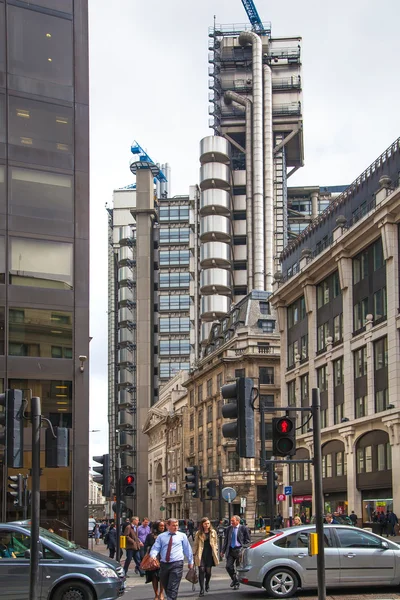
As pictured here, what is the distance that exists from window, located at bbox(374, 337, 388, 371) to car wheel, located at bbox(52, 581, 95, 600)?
37.1 metres

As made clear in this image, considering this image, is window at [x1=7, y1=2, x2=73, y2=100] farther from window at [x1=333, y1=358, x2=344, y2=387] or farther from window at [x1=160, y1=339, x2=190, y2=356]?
window at [x1=160, y1=339, x2=190, y2=356]

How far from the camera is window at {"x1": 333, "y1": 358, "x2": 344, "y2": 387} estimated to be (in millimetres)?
59084

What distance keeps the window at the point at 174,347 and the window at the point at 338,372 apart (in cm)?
7657

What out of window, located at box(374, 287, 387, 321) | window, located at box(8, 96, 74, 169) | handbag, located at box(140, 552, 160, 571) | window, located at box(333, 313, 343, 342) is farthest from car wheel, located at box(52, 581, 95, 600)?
window, located at box(333, 313, 343, 342)

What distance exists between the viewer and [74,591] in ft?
55.9

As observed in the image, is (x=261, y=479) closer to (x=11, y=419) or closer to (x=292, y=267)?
(x=292, y=267)

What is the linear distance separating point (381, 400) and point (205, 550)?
3306 cm

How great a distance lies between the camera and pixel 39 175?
35438mm

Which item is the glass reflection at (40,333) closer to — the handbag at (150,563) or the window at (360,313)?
the handbag at (150,563)

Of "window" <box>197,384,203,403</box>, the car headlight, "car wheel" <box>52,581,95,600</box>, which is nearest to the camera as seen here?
"car wheel" <box>52,581,95,600</box>

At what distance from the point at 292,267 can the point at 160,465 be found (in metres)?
61.6

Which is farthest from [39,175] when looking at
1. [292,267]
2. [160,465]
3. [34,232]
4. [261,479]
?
[160,465]

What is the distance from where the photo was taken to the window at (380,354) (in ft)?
172

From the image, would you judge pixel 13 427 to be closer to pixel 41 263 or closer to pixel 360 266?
pixel 41 263
